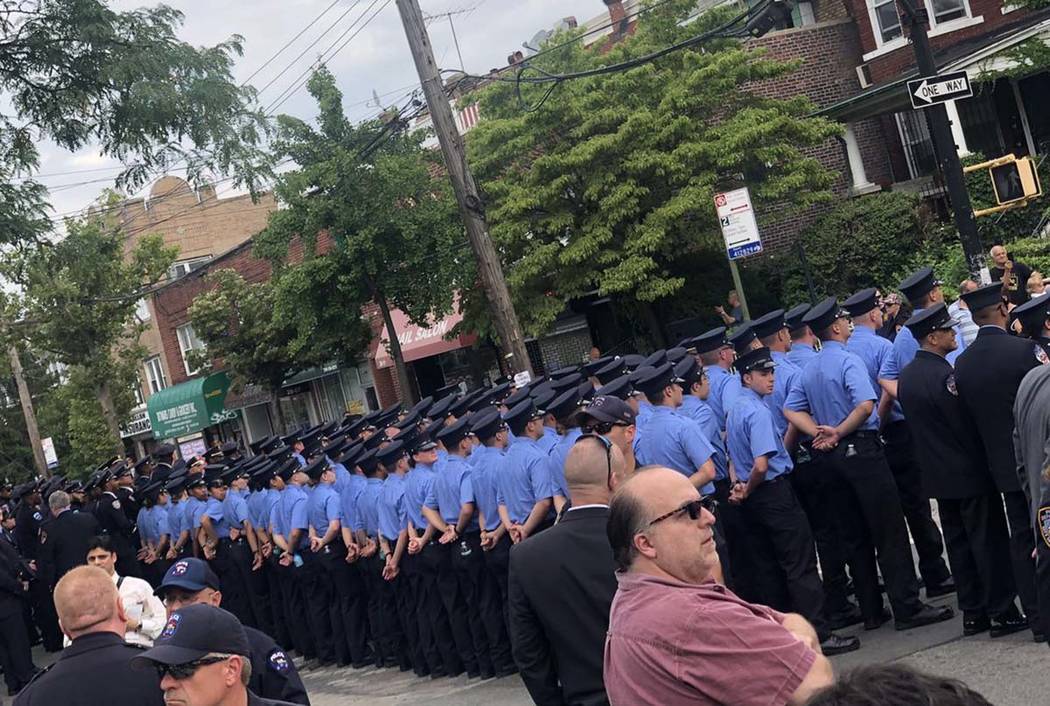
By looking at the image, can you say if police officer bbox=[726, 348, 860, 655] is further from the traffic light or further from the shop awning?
the shop awning

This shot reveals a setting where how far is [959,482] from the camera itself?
7898 millimetres

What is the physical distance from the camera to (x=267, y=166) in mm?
16906

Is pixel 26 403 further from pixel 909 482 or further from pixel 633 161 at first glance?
pixel 909 482

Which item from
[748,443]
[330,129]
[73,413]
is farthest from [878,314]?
[73,413]

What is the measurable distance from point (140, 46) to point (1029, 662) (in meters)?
13.3

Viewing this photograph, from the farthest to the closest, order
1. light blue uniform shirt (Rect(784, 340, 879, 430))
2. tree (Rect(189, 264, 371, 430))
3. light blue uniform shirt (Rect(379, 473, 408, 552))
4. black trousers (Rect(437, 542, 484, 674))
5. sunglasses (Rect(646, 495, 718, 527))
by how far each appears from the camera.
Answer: tree (Rect(189, 264, 371, 430)), light blue uniform shirt (Rect(379, 473, 408, 552)), black trousers (Rect(437, 542, 484, 674)), light blue uniform shirt (Rect(784, 340, 879, 430)), sunglasses (Rect(646, 495, 718, 527))

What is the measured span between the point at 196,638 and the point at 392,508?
733 centimetres

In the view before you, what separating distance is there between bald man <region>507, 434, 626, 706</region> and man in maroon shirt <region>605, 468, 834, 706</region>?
1.48 metres

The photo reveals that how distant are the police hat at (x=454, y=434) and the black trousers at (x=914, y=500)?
11.8 feet

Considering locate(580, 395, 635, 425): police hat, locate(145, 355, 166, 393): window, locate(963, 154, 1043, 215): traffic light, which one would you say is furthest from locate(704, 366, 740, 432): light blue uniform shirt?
locate(145, 355, 166, 393): window

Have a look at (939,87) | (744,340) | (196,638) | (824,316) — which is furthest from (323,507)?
(196,638)

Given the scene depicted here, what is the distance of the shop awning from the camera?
110 feet

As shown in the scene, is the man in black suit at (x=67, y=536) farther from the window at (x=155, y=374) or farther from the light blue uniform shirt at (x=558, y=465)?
the window at (x=155, y=374)

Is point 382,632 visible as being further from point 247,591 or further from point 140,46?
point 140,46
